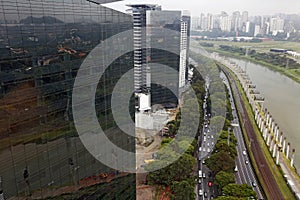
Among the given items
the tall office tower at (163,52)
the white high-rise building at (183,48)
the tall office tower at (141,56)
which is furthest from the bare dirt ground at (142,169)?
the white high-rise building at (183,48)

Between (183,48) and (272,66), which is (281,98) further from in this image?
(272,66)

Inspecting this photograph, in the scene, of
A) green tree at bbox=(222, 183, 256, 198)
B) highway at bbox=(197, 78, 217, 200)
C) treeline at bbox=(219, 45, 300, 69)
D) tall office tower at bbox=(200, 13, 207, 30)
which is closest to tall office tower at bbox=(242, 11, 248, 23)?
tall office tower at bbox=(200, 13, 207, 30)

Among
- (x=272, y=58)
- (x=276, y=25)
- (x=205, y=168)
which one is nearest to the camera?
(x=205, y=168)

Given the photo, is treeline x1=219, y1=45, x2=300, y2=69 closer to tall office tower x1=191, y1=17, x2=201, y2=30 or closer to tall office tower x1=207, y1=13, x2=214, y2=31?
tall office tower x1=207, y1=13, x2=214, y2=31

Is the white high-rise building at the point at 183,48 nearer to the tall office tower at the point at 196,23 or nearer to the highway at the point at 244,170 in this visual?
the highway at the point at 244,170

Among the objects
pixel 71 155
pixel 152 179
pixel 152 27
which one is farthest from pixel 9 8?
pixel 152 27

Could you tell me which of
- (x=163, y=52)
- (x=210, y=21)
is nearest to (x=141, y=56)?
(x=163, y=52)

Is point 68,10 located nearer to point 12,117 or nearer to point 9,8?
point 9,8
